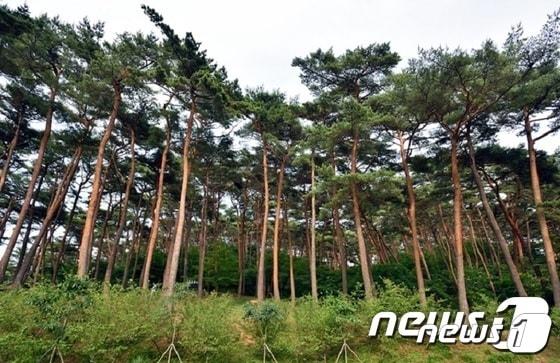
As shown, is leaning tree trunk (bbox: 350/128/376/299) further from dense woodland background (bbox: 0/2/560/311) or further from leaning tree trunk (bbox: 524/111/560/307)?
leaning tree trunk (bbox: 524/111/560/307)

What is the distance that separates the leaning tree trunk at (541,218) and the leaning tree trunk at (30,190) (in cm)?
2054

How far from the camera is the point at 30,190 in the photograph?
46.1 ft

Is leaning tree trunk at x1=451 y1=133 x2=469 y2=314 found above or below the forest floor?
above

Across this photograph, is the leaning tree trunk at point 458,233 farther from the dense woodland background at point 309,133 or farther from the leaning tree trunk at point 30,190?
the leaning tree trunk at point 30,190

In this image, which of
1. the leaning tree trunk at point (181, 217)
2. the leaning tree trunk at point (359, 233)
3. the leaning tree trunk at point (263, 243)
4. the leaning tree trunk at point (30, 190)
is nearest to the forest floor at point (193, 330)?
the leaning tree trunk at point (181, 217)

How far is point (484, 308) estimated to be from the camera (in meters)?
10.8

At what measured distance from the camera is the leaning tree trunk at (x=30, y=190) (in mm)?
13749

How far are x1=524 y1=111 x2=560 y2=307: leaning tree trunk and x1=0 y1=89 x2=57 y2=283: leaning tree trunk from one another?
20543 millimetres

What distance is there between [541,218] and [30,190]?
20.9 m

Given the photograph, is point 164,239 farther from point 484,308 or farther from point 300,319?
point 484,308

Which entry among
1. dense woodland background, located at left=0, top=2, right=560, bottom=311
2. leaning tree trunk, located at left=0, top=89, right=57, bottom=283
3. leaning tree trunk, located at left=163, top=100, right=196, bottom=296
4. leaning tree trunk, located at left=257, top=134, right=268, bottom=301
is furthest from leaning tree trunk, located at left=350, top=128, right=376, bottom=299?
leaning tree trunk, located at left=0, top=89, right=57, bottom=283

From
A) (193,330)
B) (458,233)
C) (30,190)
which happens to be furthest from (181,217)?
(458,233)

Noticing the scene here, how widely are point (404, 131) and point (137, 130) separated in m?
12.9

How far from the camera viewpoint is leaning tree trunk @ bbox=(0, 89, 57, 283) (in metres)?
13.7
